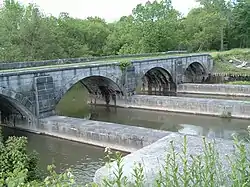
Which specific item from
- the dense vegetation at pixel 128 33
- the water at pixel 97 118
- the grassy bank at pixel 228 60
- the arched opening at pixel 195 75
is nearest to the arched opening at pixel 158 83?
the arched opening at pixel 195 75

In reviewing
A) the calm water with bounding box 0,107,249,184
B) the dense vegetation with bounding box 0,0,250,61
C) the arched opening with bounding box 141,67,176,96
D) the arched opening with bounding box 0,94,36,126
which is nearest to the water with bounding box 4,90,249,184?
the calm water with bounding box 0,107,249,184

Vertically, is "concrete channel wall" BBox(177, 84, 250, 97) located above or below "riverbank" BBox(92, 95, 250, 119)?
above

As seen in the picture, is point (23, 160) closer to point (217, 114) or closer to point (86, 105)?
point (217, 114)

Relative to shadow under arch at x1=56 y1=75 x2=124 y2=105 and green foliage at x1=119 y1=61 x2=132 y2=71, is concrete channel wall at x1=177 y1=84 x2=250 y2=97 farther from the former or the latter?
shadow under arch at x1=56 y1=75 x2=124 y2=105

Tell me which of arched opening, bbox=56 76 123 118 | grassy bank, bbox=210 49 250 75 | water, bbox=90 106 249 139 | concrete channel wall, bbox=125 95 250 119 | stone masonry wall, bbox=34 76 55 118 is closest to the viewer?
stone masonry wall, bbox=34 76 55 118

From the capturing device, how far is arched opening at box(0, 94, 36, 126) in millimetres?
19189

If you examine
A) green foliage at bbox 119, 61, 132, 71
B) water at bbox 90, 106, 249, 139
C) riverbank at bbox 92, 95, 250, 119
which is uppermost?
green foliage at bbox 119, 61, 132, 71

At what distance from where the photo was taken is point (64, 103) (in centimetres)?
3081

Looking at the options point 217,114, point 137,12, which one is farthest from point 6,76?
point 137,12

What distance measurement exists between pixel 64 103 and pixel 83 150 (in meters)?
14.8

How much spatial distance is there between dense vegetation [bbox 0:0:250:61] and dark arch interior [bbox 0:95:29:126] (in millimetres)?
14379

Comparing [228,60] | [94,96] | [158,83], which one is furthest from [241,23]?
[94,96]

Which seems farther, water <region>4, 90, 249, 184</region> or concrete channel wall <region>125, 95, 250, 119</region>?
concrete channel wall <region>125, 95, 250, 119</region>

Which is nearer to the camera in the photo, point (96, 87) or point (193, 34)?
point (96, 87)
